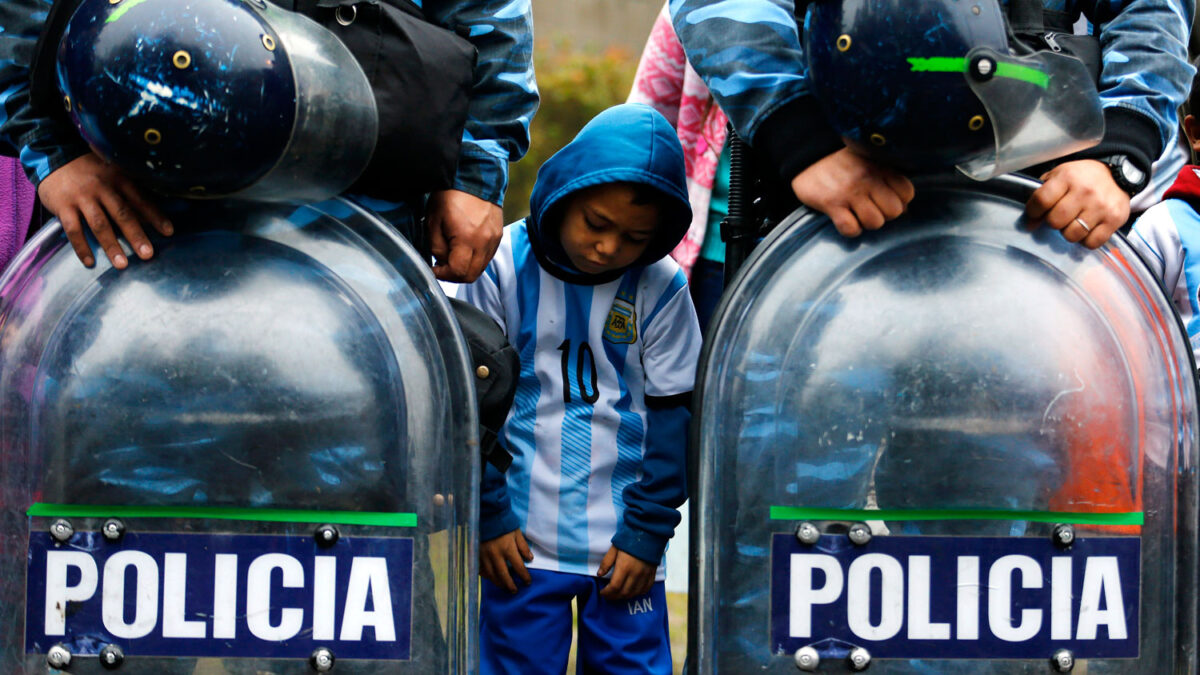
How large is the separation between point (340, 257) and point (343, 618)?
1.46ft

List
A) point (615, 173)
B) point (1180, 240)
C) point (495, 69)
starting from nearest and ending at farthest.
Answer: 1. point (495, 69)
2. point (615, 173)
3. point (1180, 240)

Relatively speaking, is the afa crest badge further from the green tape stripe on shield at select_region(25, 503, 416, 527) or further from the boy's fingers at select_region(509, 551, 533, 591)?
the green tape stripe on shield at select_region(25, 503, 416, 527)

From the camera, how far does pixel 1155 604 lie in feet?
5.21

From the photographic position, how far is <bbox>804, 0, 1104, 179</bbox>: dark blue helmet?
1.43 metres

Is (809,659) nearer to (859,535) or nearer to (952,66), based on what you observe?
(859,535)

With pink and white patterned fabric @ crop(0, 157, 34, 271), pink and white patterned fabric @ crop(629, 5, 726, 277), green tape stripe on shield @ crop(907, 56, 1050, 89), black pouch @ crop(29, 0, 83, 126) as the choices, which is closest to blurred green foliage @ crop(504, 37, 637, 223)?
pink and white patterned fabric @ crop(629, 5, 726, 277)

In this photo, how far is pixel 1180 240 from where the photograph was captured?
242 cm

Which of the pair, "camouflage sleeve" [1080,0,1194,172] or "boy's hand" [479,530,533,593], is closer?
"camouflage sleeve" [1080,0,1194,172]

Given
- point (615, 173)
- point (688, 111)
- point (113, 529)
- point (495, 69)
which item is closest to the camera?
point (113, 529)

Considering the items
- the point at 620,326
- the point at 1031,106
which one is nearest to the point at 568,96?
the point at 620,326

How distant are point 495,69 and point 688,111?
981 mm

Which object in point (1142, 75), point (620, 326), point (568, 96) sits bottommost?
point (620, 326)

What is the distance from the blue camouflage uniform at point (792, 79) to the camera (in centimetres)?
168

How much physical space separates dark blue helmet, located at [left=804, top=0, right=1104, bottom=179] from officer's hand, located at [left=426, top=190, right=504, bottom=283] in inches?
21.8
